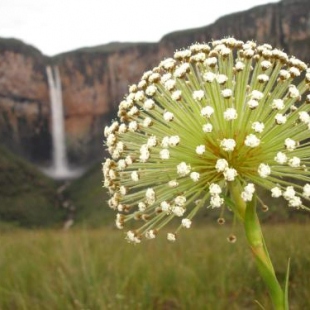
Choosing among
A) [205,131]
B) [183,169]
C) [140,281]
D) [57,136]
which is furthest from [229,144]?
[57,136]

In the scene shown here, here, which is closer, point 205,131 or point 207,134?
point 205,131

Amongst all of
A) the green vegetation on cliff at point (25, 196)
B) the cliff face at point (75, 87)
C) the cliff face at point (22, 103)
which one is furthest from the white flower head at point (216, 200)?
the cliff face at point (22, 103)

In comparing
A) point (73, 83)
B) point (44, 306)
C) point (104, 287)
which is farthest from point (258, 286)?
point (73, 83)

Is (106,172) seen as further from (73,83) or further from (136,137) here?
(73,83)

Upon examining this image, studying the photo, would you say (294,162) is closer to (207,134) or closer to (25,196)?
(207,134)

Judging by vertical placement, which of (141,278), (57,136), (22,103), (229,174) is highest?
(229,174)

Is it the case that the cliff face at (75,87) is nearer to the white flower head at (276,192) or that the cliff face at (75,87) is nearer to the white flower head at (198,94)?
the white flower head at (198,94)
